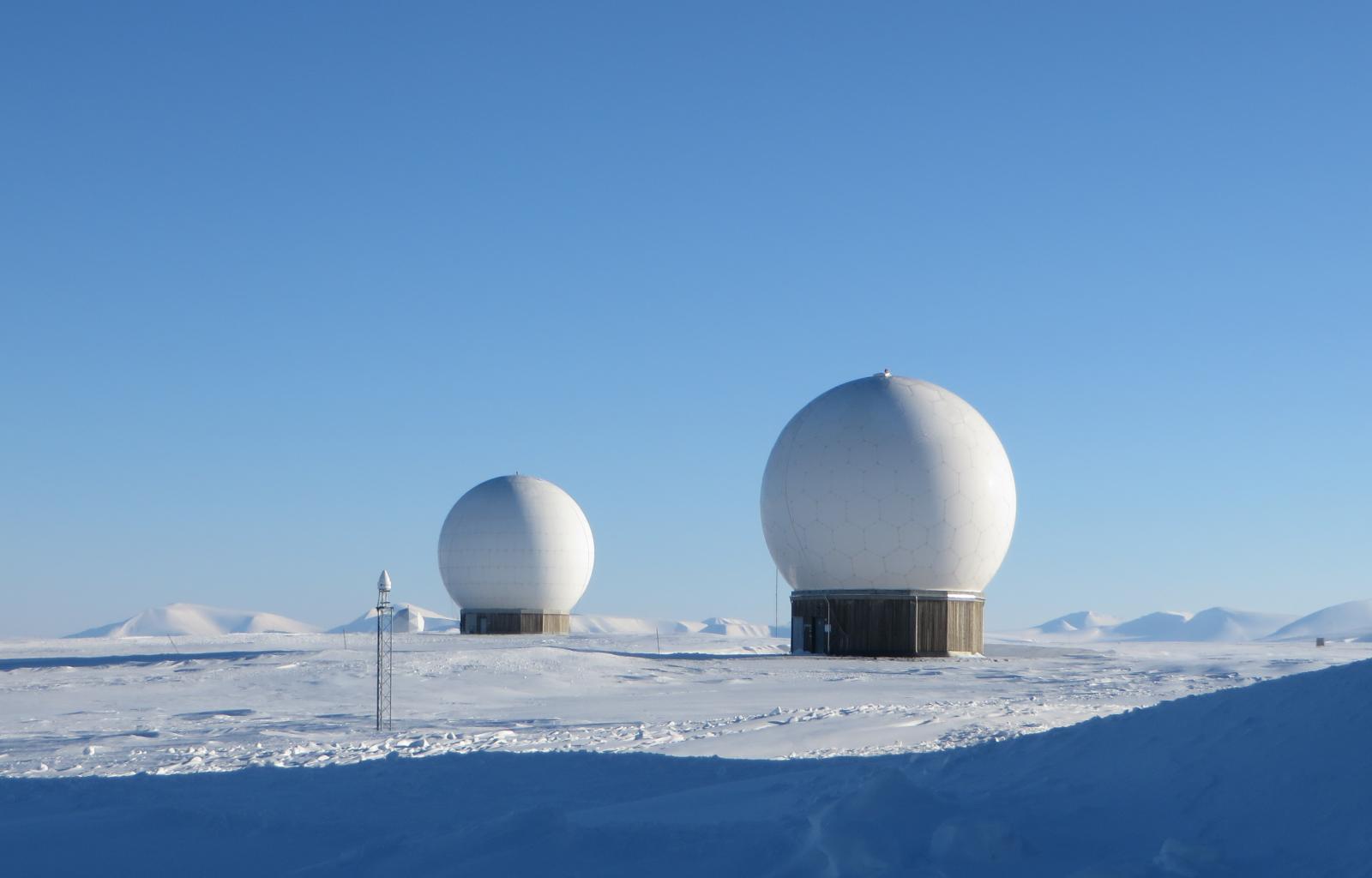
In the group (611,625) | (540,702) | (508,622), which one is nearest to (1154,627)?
(611,625)

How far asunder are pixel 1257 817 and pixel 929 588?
21.4 metres

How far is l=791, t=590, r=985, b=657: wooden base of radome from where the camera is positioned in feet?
90.2

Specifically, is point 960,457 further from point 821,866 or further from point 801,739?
point 821,866

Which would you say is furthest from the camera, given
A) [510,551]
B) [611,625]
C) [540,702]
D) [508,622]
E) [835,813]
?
[611,625]

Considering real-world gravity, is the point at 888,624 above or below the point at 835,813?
below

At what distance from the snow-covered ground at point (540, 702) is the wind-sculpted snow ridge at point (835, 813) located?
1.57 meters

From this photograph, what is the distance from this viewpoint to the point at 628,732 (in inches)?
488

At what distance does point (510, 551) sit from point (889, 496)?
16917 mm

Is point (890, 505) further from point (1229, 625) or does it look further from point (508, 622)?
point (1229, 625)

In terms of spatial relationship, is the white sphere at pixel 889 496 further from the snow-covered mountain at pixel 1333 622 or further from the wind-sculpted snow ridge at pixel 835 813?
the snow-covered mountain at pixel 1333 622

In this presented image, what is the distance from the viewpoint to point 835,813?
675 cm

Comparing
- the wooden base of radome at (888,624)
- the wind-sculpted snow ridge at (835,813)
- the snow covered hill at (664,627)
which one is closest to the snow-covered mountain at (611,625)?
the snow covered hill at (664,627)

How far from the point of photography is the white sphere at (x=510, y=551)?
134ft

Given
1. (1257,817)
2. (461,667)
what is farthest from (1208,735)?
(461,667)
